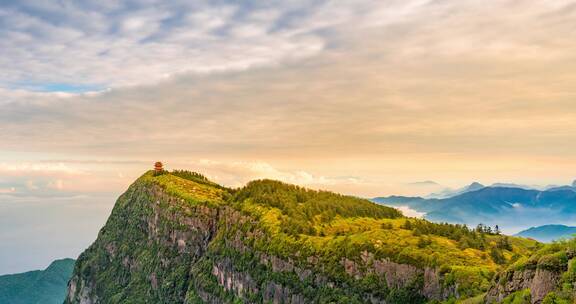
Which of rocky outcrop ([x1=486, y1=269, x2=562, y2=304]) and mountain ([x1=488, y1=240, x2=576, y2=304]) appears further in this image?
rocky outcrop ([x1=486, y1=269, x2=562, y2=304])

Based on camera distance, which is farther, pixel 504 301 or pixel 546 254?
pixel 504 301

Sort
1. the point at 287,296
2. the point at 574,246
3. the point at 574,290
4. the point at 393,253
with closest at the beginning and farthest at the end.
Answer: the point at 574,290 < the point at 574,246 < the point at 393,253 < the point at 287,296

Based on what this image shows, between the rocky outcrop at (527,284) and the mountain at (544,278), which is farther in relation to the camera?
the rocky outcrop at (527,284)

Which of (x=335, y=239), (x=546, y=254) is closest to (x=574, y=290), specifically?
(x=546, y=254)

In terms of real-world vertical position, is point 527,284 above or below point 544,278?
below

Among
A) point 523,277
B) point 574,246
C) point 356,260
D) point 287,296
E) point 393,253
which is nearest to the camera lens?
point 574,246

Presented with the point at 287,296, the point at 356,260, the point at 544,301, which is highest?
the point at 544,301

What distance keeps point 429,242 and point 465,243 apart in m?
15.7

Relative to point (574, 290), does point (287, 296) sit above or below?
below

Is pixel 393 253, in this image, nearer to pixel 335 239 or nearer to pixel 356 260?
pixel 356 260

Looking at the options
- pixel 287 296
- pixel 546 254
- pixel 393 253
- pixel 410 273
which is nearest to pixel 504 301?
pixel 546 254

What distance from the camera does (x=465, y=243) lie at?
162m

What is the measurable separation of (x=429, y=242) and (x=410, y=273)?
18071 millimetres

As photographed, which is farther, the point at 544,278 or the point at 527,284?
the point at 527,284
